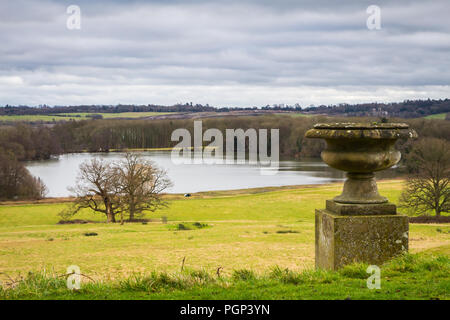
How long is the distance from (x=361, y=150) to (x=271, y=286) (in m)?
2.41

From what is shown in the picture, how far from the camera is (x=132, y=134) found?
156750mm

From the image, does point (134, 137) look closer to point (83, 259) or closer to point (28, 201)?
point (28, 201)

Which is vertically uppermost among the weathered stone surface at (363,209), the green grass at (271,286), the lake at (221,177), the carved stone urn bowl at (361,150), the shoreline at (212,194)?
the carved stone urn bowl at (361,150)

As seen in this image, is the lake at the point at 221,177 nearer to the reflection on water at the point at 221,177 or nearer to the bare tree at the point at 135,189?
the reflection on water at the point at 221,177

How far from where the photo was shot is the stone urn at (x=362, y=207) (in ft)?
20.9

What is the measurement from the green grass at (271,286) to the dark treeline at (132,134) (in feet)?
286

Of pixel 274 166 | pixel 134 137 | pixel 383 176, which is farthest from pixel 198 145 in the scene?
pixel 383 176

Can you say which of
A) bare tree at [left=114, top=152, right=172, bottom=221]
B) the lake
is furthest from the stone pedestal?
the lake

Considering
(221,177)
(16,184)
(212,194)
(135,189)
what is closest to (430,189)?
(135,189)

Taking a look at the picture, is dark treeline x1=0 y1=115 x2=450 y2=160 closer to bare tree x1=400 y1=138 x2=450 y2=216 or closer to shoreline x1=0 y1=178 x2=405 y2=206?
shoreline x1=0 y1=178 x2=405 y2=206

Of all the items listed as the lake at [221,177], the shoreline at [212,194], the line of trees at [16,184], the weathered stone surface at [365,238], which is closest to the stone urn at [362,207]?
the weathered stone surface at [365,238]

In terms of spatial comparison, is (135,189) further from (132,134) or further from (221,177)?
(132,134)

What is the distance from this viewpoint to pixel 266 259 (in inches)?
445
